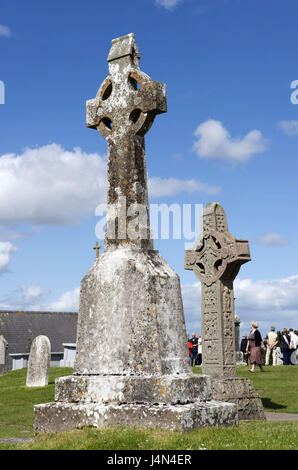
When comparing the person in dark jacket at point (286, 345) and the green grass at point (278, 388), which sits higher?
the person in dark jacket at point (286, 345)

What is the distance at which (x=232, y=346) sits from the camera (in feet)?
46.5

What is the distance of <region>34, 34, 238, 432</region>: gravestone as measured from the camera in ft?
21.9

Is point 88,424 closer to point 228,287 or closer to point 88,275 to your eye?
point 88,275

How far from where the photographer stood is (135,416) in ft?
21.5

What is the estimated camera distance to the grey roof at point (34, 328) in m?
54.7

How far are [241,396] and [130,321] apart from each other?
6852 millimetres

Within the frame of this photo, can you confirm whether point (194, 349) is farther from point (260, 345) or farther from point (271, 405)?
point (271, 405)

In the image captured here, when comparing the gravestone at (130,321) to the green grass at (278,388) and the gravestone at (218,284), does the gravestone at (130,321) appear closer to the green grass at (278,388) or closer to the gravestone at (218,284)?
the gravestone at (218,284)

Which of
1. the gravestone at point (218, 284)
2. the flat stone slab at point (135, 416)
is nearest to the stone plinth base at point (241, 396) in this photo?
the gravestone at point (218, 284)

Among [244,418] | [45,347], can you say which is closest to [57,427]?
[244,418]

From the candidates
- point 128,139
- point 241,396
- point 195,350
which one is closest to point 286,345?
point 195,350

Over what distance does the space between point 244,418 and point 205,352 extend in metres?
1.95

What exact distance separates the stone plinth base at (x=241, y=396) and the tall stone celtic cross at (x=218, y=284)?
24.2 inches

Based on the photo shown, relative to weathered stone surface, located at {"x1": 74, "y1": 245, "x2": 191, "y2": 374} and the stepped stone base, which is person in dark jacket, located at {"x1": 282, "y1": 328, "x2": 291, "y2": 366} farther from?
weathered stone surface, located at {"x1": 74, "y1": 245, "x2": 191, "y2": 374}
